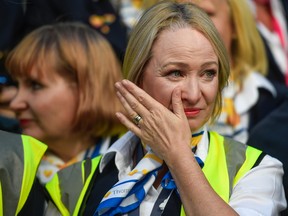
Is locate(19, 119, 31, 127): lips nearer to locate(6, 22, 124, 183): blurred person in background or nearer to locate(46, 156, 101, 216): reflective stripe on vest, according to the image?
locate(6, 22, 124, 183): blurred person in background

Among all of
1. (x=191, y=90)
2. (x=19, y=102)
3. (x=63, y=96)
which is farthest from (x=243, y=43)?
(x=191, y=90)

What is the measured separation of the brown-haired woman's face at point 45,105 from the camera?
3354mm

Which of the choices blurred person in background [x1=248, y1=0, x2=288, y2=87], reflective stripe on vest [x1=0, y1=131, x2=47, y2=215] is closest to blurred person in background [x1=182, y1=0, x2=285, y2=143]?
blurred person in background [x1=248, y1=0, x2=288, y2=87]

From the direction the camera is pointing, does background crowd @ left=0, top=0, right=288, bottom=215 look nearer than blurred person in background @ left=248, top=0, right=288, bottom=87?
Yes

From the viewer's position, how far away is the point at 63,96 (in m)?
3.37

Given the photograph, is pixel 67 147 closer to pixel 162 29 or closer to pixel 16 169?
pixel 16 169

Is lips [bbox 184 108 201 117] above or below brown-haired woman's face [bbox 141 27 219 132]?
below

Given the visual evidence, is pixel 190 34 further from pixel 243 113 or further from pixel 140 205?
pixel 243 113

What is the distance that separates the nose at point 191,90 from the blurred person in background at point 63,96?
43.9 inches

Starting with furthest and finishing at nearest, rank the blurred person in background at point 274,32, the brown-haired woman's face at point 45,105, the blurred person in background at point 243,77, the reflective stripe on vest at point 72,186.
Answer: the blurred person in background at point 274,32
the blurred person in background at point 243,77
the brown-haired woman's face at point 45,105
the reflective stripe on vest at point 72,186

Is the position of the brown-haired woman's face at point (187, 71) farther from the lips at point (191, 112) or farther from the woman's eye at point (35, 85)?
the woman's eye at point (35, 85)

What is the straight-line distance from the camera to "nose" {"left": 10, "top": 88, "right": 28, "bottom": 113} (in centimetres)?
337

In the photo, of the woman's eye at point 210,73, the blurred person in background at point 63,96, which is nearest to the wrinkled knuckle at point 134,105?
the woman's eye at point 210,73

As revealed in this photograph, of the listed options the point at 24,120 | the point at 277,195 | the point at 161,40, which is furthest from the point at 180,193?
the point at 24,120
